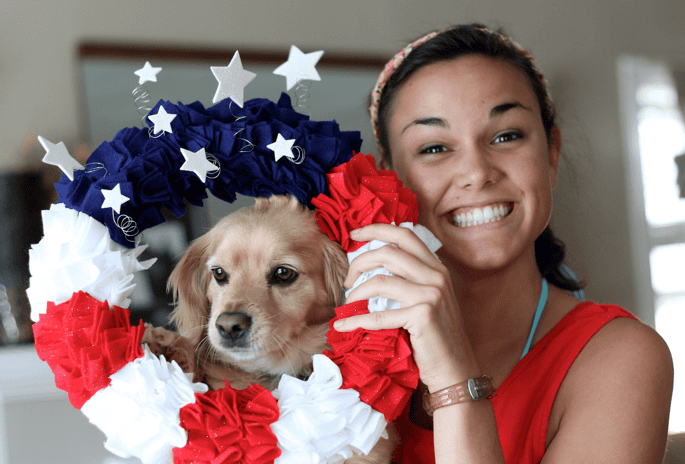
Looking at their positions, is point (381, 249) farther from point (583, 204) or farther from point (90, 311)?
point (583, 204)

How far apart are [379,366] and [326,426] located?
0.37 ft

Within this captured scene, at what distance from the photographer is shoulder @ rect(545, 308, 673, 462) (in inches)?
34.7

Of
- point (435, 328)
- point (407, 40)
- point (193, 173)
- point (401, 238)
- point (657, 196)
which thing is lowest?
point (657, 196)

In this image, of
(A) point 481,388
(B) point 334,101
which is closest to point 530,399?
(A) point 481,388

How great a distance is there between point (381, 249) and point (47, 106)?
1967 mm

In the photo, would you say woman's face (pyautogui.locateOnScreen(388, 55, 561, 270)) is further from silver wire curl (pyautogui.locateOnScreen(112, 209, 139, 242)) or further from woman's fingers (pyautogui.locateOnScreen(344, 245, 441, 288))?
silver wire curl (pyautogui.locateOnScreen(112, 209, 139, 242))

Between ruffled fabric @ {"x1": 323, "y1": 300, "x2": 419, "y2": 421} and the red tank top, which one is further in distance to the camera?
the red tank top

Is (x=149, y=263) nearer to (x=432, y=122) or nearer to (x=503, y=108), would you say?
(x=432, y=122)

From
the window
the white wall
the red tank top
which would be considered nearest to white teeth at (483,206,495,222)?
the red tank top

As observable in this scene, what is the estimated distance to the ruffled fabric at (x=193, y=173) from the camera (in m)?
0.84

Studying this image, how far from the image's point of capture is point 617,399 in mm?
914

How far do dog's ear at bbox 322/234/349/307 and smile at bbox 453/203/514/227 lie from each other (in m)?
0.33

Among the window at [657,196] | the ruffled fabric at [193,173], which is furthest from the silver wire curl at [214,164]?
the window at [657,196]

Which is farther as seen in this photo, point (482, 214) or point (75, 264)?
point (482, 214)
